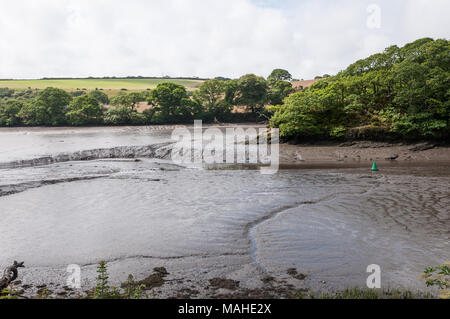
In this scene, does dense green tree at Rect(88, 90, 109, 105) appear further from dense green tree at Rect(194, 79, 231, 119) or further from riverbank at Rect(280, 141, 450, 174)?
riverbank at Rect(280, 141, 450, 174)

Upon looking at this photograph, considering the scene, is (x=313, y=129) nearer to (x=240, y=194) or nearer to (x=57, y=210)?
(x=240, y=194)

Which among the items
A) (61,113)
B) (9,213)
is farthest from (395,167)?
(61,113)

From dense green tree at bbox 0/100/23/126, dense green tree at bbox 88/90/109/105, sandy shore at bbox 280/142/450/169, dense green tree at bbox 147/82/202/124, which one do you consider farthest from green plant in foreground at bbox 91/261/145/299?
dense green tree at bbox 88/90/109/105

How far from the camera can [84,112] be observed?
57.9 m

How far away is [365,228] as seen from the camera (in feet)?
30.2

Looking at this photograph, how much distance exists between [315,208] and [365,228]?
233cm

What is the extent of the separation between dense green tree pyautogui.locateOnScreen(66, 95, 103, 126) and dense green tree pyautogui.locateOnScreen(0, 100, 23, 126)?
986 cm

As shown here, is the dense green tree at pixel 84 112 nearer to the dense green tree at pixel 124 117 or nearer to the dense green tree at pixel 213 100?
the dense green tree at pixel 124 117

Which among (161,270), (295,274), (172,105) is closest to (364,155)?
(295,274)

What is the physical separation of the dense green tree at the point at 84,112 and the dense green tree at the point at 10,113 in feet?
32.3

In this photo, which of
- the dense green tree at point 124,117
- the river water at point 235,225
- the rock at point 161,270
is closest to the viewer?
the rock at point 161,270

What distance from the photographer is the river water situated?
23.2ft

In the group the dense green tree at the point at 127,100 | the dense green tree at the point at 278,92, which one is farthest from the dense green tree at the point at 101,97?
the dense green tree at the point at 278,92

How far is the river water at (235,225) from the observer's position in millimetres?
7066
